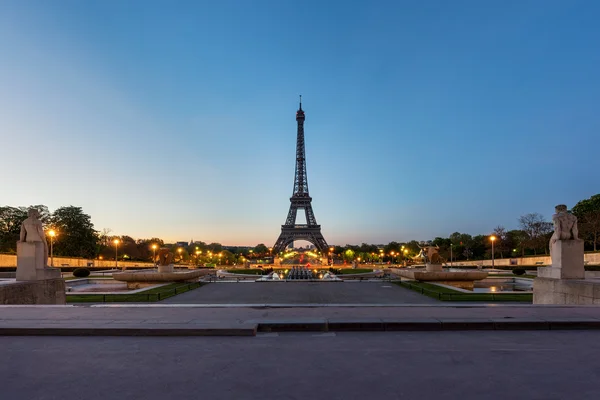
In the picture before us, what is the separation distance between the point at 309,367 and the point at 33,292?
14.0 m

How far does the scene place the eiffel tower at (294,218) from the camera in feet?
381

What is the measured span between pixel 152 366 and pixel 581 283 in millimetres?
15231

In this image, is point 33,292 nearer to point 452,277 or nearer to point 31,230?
point 31,230

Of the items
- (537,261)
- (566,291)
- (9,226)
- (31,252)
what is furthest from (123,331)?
(9,226)

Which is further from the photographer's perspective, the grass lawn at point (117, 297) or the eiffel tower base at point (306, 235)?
the eiffel tower base at point (306, 235)

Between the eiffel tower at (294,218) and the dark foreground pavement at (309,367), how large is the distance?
104m

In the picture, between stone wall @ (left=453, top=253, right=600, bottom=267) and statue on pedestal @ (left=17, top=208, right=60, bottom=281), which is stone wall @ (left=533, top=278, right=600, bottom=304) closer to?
statue on pedestal @ (left=17, top=208, right=60, bottom=281)

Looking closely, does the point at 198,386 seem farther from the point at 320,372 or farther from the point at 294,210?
the point at 294,210

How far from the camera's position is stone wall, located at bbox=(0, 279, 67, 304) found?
549 inches

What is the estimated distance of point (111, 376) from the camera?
5.82m

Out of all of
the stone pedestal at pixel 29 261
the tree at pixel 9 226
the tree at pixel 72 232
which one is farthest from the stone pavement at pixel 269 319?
the tree at pixel 9 226

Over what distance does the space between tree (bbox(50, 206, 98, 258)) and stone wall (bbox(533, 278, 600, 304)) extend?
7404 centimetres

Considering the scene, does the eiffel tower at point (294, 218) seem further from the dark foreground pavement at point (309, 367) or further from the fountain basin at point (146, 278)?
the dark foreground pavement at point (309, 367)

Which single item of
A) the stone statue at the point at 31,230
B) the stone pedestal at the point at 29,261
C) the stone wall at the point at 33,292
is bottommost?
the stone wall at the point at 33,292
